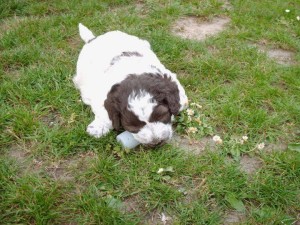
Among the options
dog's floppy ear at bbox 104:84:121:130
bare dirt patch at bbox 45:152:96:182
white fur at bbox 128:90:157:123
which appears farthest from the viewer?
bare dirt patch at bbox 45:152:96:182

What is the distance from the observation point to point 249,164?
3459 millimetres

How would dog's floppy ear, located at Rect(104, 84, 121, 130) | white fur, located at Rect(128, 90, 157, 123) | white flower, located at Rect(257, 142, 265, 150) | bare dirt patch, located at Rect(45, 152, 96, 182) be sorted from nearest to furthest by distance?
white fur, located at Rect(128, 90, 157, 123), dog's floppy ear, located at Rect(104, 84, 121, 130), bare dirt patch, located at Rect(45, 152, 96, 182), white flower, located at Rect(257, 142, 265, 150)

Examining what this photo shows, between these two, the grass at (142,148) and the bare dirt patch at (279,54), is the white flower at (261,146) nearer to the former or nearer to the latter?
the grass at (142,148)

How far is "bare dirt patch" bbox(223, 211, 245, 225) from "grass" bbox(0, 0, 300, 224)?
24mm

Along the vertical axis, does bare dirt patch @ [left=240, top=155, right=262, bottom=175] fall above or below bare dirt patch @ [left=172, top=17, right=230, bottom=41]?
below

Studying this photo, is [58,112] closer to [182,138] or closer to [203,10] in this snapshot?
[182,138]

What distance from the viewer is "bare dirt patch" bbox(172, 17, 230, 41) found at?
5.40 metres

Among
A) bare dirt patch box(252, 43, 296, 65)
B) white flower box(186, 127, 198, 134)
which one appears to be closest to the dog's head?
white flower box(186, 127, 198, 134)

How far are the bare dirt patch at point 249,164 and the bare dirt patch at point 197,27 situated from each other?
2321mm

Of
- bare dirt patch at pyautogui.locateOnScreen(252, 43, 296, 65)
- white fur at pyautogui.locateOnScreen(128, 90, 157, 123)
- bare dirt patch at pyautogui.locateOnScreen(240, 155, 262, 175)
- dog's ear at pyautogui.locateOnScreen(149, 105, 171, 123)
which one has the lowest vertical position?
bare dirt patch at pyautogui.locateOnScreen(240, 155, 262, 175)

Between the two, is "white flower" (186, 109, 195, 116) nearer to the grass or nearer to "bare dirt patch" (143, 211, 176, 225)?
the grass

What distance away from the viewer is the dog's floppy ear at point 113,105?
10.6 ft

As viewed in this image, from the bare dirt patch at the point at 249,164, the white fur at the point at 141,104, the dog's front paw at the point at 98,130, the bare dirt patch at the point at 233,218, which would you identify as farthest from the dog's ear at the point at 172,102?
the bare dirt patch at the point at 233,218

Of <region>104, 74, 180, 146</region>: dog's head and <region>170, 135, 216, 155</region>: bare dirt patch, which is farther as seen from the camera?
<region>170, 135, 216, 155</region>: bare dirt patch
